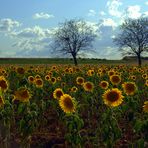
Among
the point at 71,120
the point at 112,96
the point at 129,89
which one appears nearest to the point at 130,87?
the point at 129,89

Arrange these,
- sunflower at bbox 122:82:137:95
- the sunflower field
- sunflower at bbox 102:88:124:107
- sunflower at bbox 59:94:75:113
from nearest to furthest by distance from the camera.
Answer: the sunflower field → sunflower at bbox 59:94:75:113 → sunflower at bbox 102:88:124:107 → sunflower at bbox 122:82:137:95

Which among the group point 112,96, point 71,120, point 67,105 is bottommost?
point 71,120

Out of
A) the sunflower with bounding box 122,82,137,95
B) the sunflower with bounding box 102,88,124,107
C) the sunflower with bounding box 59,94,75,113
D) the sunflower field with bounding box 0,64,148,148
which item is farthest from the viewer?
the sunflower with bounding box 122,82,137,95

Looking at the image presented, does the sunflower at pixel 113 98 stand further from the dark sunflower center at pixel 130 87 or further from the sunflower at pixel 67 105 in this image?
Result: the dark sunflower center at pixel 130 87

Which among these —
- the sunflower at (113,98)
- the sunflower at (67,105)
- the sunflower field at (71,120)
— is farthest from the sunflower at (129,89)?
the sunflower at (67,105)

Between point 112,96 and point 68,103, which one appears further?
point 112,96

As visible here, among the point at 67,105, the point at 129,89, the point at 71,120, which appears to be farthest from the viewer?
the point at 129,89

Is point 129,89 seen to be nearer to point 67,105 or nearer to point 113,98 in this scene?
point 113,98

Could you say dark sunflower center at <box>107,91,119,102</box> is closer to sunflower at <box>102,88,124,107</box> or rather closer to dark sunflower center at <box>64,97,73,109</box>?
sunflower at <box>102,88,124,107</box>

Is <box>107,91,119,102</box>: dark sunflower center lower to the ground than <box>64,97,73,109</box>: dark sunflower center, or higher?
higher

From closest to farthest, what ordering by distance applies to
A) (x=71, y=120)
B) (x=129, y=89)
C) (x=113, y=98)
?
(x=71, y=120) → (x=113, y=98) → (x=129, y=89)

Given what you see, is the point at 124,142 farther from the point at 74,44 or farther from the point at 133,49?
the point at 74,44

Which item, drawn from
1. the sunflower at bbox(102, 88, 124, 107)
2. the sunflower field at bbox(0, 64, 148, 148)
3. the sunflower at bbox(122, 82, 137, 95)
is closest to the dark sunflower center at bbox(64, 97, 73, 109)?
the sunflower field at bbox(0, 64, 148, 148)

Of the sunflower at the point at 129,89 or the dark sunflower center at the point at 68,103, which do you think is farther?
the sunflower at the point at 129,89
